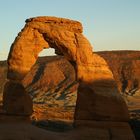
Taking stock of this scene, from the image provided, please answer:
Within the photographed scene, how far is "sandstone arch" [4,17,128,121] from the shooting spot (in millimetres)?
22203

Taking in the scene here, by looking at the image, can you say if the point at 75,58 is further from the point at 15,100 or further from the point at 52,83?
the point at 52,83

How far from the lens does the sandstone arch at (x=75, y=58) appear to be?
2220cm

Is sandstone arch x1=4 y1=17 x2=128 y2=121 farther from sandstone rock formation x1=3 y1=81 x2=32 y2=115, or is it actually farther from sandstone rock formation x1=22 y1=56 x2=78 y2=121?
sandstone rock formation x1=22 y1=56 x2=78 y2=121

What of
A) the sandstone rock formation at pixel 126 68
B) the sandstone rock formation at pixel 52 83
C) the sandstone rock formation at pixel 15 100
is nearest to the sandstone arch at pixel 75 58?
the sandstone rock formation at pixel 15 100

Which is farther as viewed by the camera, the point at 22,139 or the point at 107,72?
Result: the point at 107,72

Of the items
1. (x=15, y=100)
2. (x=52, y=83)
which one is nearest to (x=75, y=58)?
(x=15, y=100)

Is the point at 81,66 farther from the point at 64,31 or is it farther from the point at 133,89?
the point at 133,89

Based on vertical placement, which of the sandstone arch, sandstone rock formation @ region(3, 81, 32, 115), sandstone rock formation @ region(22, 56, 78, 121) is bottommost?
sandstone rock formation @ region(22, 56, 78, 121)

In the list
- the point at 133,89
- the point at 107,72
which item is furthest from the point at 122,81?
the point at 107,72

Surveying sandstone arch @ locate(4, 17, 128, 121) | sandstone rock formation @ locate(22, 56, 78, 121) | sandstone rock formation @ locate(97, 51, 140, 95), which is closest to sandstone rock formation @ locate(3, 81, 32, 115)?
sandstone arch @ locate(4, 17, 128, 121)

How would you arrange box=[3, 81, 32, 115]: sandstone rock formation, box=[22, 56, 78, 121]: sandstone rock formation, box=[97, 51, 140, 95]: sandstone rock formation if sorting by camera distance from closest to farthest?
box=[3, 81, 32, 115]: sandstone rock formation < box=[22, 56, 78, 121]: sandstone rock formation < box=[97, 51, 140, 95]: sandstone rock formation

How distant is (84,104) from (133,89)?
55148 millimetres

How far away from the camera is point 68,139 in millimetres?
21391

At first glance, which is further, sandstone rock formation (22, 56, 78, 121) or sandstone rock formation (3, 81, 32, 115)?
sandstone rock formation (22, 56, 78, 121)
